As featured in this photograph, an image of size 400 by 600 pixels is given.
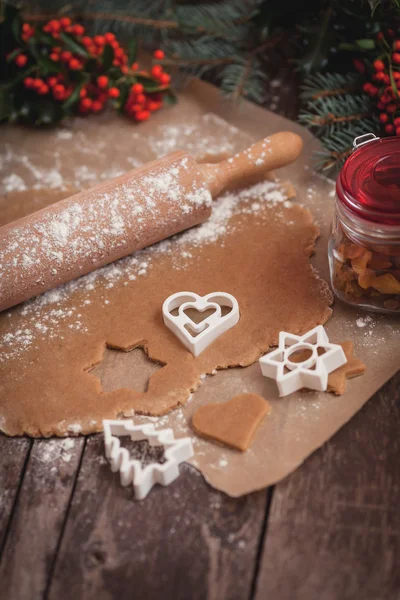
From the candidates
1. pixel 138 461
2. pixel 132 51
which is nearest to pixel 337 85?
pixel 132 51

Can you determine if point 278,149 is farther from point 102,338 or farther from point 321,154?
Result: point 102,338

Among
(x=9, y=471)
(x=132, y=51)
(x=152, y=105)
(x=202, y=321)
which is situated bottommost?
(x=9, y=471)

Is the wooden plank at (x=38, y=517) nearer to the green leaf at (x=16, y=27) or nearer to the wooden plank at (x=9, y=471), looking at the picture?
the wooden plank at (x=9, y=471)

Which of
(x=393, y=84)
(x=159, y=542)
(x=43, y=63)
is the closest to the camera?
(x=159, y=542)

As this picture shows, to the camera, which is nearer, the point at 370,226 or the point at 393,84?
the point at 370,226

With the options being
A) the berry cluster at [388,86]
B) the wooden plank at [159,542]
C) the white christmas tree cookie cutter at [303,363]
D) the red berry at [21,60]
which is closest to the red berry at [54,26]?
the red berry at [21,60]

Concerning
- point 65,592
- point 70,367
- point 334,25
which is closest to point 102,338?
point 70,367

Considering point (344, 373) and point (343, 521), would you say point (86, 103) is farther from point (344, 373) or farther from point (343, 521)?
point (343, 521)
